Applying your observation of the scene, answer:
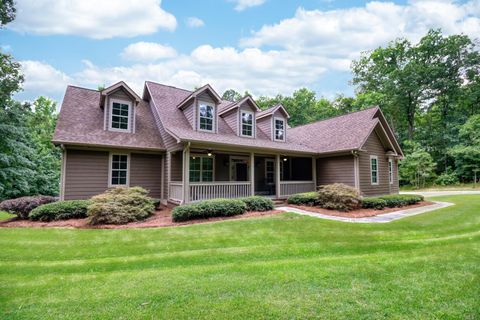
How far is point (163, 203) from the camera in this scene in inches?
508

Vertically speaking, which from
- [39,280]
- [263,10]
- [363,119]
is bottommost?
[39,280]

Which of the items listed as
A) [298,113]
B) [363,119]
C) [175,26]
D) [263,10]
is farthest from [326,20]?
[298,113]

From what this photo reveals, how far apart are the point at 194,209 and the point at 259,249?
12.7 feet

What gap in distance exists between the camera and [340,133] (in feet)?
52.9

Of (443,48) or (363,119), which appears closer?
(363,119)

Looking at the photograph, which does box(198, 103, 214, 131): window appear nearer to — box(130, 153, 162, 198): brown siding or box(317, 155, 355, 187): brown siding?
box(130, 153, 162, 198): brown siding

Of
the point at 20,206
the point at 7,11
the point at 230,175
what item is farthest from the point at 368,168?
the point at 7,11

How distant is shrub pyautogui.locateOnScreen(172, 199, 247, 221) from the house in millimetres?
1632

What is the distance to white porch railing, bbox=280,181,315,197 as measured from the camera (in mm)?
14281

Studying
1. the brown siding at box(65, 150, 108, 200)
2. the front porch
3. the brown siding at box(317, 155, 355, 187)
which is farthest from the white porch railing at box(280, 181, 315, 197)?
the brown siding at box(65, 150, 108, 200)

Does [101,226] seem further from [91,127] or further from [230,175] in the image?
[230,175]

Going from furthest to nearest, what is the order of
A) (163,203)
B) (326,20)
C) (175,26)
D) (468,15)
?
(468,15), (326,20), (175,26), (163,203)

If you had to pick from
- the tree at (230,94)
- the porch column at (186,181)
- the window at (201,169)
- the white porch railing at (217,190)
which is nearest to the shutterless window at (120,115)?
the window at (201,169)

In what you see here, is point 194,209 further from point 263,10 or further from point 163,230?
point 263,10
